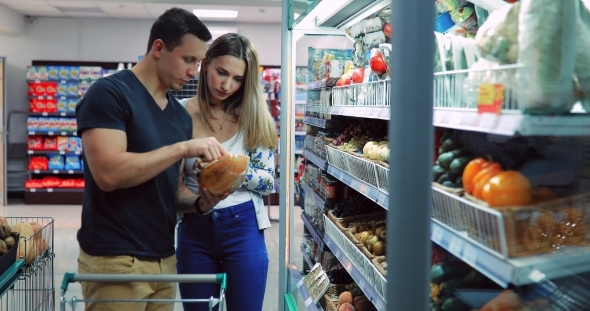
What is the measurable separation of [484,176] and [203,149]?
41.7 inches

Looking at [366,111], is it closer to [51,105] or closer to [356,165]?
[356,165]

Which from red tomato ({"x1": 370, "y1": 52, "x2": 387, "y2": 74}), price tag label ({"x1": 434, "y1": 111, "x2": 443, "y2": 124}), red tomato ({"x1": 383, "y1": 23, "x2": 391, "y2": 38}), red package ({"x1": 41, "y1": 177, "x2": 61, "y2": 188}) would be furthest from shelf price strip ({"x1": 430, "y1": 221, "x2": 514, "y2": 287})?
red package ({"x1": 41, "y1": 177, "x2": 61, "y2": 188})

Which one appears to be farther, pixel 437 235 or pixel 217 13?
pixel 217 13

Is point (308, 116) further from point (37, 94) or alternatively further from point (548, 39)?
point (37, 94)

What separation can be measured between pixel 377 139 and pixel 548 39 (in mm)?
1550

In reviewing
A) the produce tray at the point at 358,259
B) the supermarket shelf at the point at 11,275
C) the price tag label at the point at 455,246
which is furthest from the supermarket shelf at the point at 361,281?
the supermarket shelf at the point at 11,275

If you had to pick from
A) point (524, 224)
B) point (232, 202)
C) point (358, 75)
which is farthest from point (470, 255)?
point (358, 75)

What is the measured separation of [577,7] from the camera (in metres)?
1.08

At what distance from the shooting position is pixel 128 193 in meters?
1.96

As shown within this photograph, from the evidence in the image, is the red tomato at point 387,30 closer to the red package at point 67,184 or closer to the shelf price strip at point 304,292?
the shelf price strip at point 304,292

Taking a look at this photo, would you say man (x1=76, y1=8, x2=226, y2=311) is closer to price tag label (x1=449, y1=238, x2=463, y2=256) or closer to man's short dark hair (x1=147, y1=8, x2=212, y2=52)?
man's short dark hair (x1=147, y1=8, x2=212, y2=52)

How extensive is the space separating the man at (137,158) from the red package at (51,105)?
28.0 feet

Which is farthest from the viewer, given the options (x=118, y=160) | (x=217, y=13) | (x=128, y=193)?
(x=217, y=13)

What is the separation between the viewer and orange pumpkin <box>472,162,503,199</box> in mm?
1172
